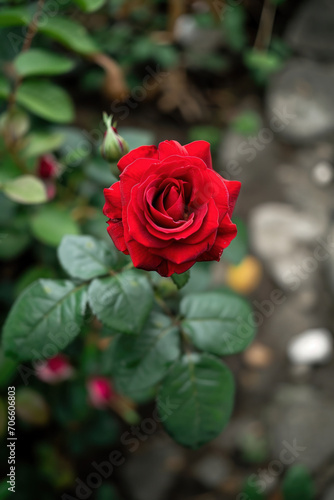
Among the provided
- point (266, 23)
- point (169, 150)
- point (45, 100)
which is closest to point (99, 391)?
point (45, 100)

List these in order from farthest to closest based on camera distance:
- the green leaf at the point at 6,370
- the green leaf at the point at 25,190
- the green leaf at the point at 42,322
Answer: the green leaf at the point at 6,370, the green leaf at the point at 25,190, the green leaf at the point at 42,322

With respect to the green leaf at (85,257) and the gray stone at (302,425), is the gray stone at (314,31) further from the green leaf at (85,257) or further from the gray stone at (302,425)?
the green leaf at (85,257)

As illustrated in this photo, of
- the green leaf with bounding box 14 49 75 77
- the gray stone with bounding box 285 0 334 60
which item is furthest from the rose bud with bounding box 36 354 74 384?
the gray stone with bounding box 285 0 334 60

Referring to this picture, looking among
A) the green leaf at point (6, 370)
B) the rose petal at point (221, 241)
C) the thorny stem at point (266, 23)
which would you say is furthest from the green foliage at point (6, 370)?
the thorny stem at point (266, 23)

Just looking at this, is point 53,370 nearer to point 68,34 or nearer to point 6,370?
point 6,370

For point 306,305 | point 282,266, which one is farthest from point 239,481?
point 282,266

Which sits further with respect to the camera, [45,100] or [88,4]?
[45,100]
